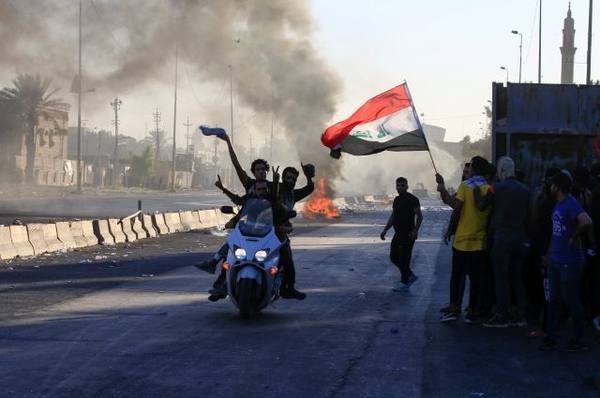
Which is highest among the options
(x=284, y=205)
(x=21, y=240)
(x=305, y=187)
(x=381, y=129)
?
(x=381, y=129)

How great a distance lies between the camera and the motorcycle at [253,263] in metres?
10.1

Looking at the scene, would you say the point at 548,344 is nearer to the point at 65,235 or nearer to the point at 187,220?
the point at 65,235

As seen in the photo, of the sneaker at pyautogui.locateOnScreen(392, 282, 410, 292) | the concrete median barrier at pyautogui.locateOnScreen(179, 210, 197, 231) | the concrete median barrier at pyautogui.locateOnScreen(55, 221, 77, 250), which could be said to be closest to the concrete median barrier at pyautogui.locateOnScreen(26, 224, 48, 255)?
the concrete median barrier at pyautogui.locateOnScreen(55, 221, 77, 250)

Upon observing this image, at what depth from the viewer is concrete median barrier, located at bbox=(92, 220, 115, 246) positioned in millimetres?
23422

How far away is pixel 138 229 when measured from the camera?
2680 centimetres

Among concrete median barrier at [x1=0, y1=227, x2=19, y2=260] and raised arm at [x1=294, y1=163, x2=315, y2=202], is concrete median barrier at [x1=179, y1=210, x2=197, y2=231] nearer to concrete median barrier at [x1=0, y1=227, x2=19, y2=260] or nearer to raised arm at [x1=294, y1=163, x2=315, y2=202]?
concrete median barrier at [x1=0, y1=227, x2=19, y2=260]

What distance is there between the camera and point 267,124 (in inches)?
2180

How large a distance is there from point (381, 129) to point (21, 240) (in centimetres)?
1005

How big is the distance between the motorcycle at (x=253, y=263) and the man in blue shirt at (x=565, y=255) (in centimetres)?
298

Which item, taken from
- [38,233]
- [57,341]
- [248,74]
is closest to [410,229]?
[57,341]

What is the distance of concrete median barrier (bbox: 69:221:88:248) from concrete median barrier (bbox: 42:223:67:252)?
835 mm

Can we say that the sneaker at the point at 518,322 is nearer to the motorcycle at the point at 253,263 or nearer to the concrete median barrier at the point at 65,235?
the motorcycle at the point at 253,263

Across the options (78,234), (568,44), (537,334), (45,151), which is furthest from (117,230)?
(568,44)

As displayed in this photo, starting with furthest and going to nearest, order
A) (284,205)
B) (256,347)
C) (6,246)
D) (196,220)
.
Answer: (196,220), (6,246), (284,205), (256,347)
